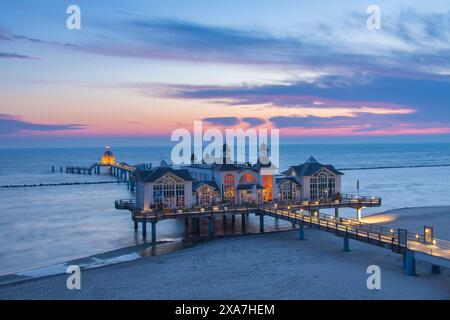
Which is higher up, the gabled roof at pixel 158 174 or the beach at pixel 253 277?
the gabled roof at pixel 158 174

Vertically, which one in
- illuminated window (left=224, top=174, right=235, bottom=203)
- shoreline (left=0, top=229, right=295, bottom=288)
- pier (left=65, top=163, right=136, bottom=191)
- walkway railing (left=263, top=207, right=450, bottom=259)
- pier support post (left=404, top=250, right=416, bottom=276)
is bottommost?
shoreline (left=0, top=229, right=295, bottom=288)

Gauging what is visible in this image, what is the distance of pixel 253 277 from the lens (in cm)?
3025

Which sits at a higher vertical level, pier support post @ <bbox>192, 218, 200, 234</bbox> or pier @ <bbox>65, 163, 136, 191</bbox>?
pier @ <bbox>65, 163, 136, 191</bbox>

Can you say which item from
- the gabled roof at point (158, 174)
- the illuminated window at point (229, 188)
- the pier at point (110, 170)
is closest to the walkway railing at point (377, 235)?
the illuminated window at point (229, 188)

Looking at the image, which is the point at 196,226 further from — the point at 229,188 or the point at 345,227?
the point at 345,227

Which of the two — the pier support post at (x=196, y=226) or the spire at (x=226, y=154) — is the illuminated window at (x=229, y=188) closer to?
the spire at (x=226, y=154)

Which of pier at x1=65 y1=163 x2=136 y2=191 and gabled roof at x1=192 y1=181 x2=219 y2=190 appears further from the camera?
pier at x1=65 y1=163 x2=136 y2=191

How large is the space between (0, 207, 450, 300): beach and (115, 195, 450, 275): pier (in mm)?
1230

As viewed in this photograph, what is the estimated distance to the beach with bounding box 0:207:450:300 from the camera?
27.2 m

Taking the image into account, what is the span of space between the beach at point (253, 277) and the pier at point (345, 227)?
123 centimetres

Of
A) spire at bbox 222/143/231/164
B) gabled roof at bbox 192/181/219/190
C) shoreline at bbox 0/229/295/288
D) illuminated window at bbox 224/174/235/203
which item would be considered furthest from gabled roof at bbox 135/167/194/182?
shoreline at bbox 0/229/295/288

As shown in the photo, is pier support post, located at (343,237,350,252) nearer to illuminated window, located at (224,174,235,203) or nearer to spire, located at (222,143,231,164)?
illuminated window, located at (224,174,235,203)

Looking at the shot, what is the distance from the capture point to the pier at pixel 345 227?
98.0ft
